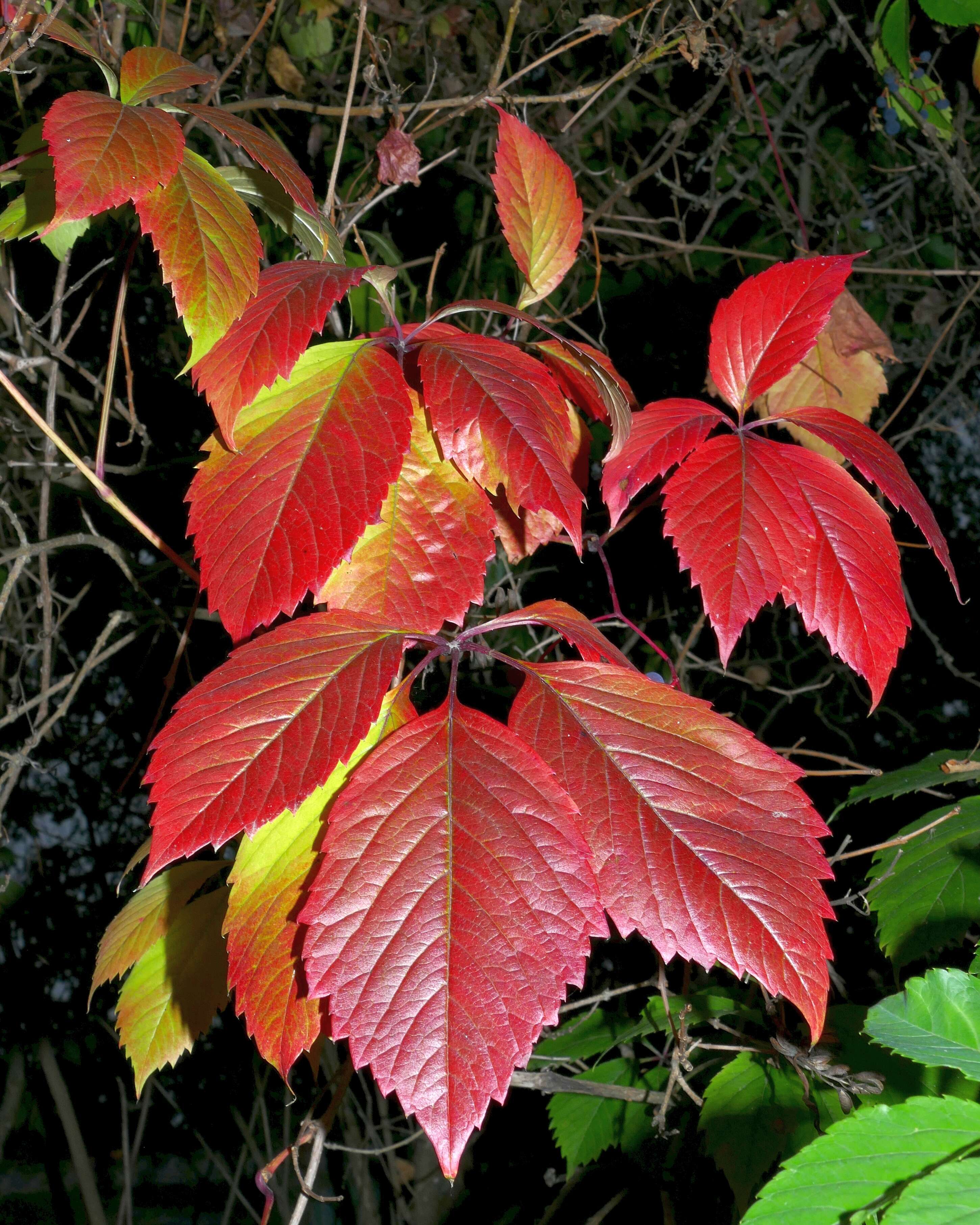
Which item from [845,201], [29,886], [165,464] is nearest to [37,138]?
[165,464]

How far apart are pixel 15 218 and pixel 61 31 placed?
0.40ft

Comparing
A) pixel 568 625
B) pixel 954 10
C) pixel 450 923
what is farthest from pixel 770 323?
pixel 954 10

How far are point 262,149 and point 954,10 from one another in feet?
3.38

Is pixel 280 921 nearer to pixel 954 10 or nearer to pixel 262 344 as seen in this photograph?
→ pixel 262 344

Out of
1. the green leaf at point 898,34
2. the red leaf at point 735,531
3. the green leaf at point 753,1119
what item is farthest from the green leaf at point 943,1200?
the green leaf at point 898,34

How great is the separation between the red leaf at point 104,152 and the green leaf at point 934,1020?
56 cm

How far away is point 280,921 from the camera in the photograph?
1.76 ft

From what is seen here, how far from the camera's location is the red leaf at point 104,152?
50cm

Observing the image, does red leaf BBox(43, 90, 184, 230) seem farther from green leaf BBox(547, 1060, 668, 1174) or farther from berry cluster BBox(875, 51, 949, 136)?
berry cluster BBox(875, 51, 949, 136)

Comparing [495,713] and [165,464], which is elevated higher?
[165,464]

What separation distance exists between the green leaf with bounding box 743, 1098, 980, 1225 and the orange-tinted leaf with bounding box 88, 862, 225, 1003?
0.50 metres

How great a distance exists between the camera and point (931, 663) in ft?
6.79

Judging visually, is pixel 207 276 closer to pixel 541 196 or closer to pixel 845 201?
pixel 541 196

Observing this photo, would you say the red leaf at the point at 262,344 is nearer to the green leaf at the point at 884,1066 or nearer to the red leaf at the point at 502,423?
the red leaf at the point at 502,423
